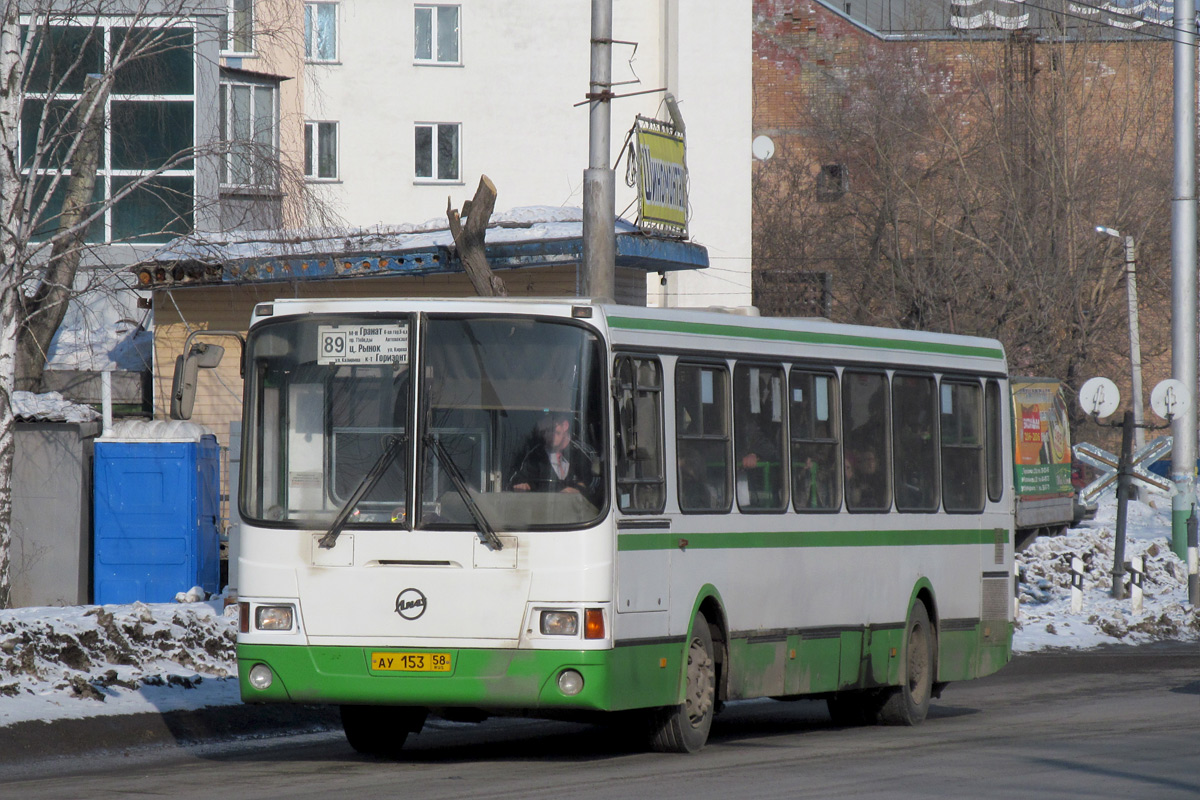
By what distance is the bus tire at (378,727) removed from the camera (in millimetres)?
11359

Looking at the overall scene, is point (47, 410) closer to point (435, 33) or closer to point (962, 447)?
point (962, 447)

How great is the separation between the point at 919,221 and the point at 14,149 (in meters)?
34.3

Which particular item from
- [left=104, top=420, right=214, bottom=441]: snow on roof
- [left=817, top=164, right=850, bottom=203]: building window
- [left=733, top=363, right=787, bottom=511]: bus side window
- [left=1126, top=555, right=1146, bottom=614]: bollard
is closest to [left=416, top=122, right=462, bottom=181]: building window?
[left=817, top=164, right=850, bottom=203]: building window

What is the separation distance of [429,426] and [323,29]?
3418cm

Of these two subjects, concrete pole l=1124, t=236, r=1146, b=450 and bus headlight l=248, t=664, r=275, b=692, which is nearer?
bus headlight l=248, t=664, r=275, b=692

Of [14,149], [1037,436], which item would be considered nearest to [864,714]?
[14,149]

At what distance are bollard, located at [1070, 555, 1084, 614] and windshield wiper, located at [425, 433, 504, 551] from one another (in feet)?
48.9

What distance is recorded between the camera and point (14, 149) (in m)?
15.6

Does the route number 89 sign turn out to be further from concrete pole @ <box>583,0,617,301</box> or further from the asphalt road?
concrete pole @ <box>583,0,617,301</box>

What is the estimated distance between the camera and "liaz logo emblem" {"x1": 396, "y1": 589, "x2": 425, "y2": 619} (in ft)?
32.9

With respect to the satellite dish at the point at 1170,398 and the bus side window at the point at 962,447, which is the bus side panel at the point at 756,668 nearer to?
the bus side window at the point at 962,447

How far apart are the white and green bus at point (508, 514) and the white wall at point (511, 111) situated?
29720 mm

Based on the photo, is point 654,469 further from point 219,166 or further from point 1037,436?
point 1037,436

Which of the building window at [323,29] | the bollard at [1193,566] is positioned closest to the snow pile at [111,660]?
the bollard at [1193,566]
